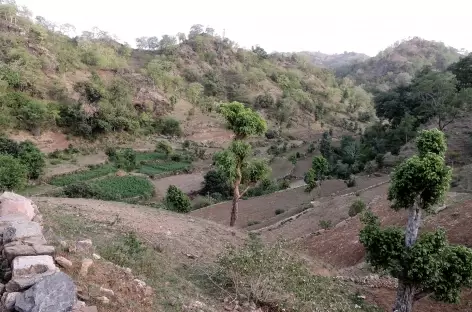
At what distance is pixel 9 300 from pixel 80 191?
17944 mm

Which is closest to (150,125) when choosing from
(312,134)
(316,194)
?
(312,134)

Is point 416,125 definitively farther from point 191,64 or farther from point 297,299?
point 191,64

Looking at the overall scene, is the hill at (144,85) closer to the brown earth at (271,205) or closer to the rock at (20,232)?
the brown earth at (271,205)

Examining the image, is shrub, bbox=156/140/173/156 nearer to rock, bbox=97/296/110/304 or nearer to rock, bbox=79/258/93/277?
rock, bbox=79/258/93/277

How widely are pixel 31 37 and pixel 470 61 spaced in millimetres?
54346

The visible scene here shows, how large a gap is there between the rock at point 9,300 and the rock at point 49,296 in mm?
96

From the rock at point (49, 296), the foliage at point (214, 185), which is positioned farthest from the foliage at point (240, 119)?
the foliage at point (214, 185)

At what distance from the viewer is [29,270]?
16.5ft

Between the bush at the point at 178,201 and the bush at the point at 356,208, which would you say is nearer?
the bush at the point at 356,208

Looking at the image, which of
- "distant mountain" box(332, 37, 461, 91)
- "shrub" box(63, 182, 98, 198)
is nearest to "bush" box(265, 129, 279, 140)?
"shrub" box(63, 182, 98, 198)

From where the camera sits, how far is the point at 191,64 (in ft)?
262

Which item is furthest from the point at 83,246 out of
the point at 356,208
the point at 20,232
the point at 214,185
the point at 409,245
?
the point at 214,185

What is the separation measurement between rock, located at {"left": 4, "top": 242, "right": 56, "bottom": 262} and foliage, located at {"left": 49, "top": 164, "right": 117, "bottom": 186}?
26561 millimetres

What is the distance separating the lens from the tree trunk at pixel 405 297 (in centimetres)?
830
